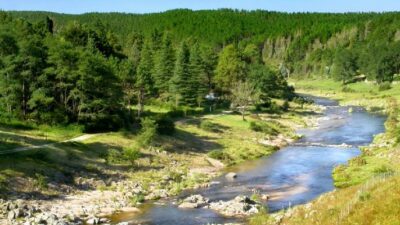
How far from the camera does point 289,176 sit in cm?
6925

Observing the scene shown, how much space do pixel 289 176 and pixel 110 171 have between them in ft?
74.2

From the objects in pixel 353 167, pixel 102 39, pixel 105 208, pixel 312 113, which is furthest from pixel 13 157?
pixel 312 113

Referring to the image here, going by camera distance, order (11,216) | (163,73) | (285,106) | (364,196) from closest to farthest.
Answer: (364,196)
(11,216)
(163,73)
(285,106)

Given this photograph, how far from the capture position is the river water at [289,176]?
167 ft

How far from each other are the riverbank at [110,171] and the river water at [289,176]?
2795 mm

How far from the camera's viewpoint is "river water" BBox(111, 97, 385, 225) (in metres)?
51.0

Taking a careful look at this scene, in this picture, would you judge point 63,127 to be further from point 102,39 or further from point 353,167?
point 102,39

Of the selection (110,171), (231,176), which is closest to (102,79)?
(110,171)

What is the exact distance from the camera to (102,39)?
13762 centimetres

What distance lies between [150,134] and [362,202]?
50677 mm

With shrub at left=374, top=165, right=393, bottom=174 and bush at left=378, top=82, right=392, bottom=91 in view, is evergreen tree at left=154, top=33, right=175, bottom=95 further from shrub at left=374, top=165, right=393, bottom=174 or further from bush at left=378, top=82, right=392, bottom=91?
bush at left=378, top=82, right=392, bottom=91

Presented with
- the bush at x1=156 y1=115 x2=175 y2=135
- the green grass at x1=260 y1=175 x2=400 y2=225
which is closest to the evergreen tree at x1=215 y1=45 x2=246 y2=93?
the bush at x1=156 y1=115 x2=175 y2=135

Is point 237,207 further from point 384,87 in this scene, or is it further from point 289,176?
point 384,87

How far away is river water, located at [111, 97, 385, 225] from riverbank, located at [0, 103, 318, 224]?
280cm
